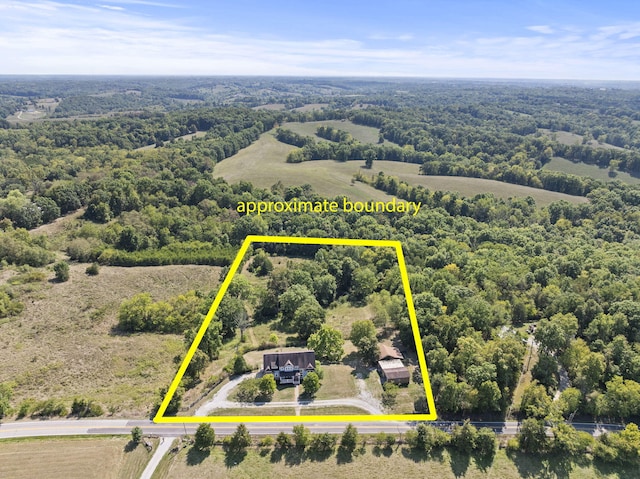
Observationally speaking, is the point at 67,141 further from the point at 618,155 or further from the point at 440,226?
the point at 618,155

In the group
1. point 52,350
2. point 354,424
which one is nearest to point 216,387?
point 354,424

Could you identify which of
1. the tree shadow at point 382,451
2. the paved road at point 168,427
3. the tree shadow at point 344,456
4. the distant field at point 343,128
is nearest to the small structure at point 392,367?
the paved road at point 168,427

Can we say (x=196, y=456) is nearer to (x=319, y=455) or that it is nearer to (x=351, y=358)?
(x=319, y=455)

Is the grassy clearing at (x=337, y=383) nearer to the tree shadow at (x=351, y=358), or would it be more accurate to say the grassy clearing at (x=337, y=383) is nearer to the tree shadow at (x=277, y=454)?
the tree shadow at (x=351, y=358)

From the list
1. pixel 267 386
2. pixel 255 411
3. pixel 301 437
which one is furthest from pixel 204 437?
pixel 301 437

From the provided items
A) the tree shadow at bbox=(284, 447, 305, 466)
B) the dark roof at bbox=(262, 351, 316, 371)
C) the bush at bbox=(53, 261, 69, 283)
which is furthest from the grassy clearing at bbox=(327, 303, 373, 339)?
the bush at bbox=(53, 261, 69, 283)

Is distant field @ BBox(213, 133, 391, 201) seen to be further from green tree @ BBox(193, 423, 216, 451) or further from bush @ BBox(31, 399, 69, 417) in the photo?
bush @ BBox(31, 399, 69, 417)
